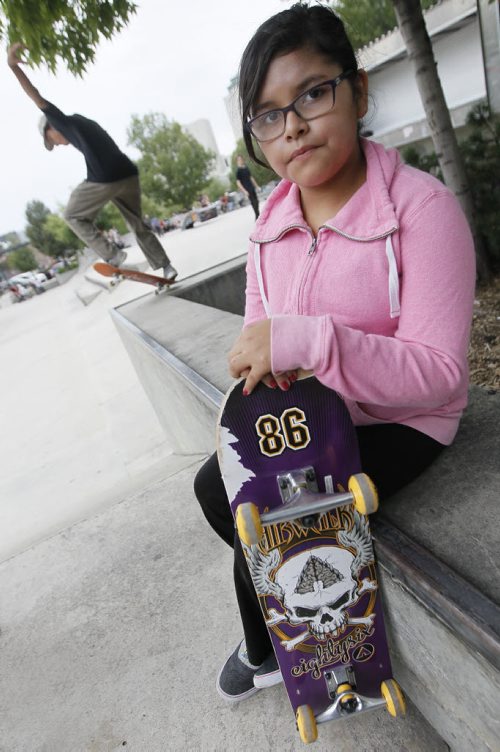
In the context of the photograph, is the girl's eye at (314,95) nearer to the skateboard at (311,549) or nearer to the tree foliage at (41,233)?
the skateboard at (311,549)

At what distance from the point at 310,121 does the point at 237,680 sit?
1721 mm

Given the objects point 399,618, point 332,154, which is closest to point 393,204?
point 332,154

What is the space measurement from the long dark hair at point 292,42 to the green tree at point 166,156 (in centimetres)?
4894

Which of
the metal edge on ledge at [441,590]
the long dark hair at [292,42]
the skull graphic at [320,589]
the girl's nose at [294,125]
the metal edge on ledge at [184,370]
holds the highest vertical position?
the long dark hair at [292,42]

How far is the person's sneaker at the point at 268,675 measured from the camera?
4.80ft

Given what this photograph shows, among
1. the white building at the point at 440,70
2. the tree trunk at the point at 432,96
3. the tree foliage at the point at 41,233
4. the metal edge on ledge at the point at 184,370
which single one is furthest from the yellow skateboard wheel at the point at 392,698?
the tree foliage at the point at 41,233

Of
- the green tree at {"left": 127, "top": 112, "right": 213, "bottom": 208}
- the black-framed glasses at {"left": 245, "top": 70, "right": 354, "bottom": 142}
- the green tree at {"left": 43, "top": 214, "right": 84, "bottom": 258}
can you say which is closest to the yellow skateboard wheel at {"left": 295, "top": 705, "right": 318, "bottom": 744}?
the black-framed glasses at {"left": 245, "top": 70, "right": 354, "bottom": 142}

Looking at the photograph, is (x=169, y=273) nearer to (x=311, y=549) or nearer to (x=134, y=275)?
(x=134, y=275)

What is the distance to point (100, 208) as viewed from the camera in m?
4.66

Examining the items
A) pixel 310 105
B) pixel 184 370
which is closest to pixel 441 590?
pixel 310 105

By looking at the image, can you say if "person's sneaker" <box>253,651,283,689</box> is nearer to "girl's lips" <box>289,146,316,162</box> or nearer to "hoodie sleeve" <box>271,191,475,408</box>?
"hoodie sleeve" <box>271,191,475,408</box>

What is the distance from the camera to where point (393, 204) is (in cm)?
110

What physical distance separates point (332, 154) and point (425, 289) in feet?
1.38

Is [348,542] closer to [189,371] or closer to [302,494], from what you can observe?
[302,494]
